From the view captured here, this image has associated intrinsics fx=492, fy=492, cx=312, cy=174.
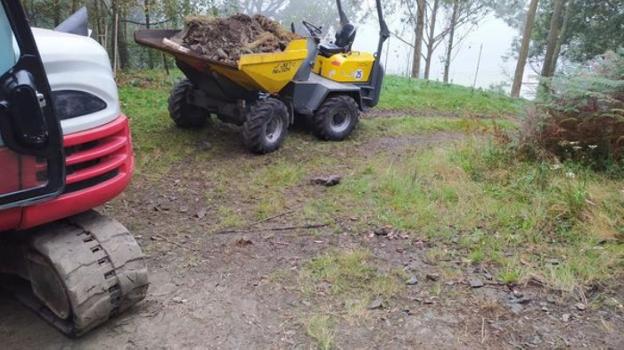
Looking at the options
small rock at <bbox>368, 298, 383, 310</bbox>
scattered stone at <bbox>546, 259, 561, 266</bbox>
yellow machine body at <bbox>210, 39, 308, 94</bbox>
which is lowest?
small rock at <bbox>368, 298, 383, 310</bbox>

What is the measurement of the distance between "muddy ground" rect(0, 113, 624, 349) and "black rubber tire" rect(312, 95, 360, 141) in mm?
2773

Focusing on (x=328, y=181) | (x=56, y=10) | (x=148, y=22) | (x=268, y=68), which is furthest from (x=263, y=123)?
(x=56, y=10)

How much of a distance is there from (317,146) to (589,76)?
10.1 feet

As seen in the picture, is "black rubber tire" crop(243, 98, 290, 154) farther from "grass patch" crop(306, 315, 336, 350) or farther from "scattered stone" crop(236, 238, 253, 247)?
"grass patch" crop(306, 315, 336, 350)

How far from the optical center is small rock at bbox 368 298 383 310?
2789 mm

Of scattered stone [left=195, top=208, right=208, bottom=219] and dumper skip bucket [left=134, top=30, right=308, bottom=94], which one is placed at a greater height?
dumper skip bucket [left=134, top=30, right=308, bottom=94]

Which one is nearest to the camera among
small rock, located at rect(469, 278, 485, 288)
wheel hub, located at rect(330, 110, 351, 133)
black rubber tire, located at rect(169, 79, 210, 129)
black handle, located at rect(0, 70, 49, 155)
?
black handle, located at rect(0, 70, 49, 155)

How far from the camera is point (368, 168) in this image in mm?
5273

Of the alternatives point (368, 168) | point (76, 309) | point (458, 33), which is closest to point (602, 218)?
point (368, 168)

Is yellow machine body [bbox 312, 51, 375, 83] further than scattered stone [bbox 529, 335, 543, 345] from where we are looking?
Yes

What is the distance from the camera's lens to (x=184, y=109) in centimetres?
610

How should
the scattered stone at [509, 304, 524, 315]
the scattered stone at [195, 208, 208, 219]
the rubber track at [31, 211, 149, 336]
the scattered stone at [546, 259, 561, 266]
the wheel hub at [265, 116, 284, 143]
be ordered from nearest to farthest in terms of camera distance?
the rubber track at [31, 211, 149, 336], the scattered stone at [509, 304, 524, 315], the scattered stone at [546, 259, 561, 266], the scattered stone at [195, 208, 208, 219], the wheel hub at [265, 116, 284, 143]

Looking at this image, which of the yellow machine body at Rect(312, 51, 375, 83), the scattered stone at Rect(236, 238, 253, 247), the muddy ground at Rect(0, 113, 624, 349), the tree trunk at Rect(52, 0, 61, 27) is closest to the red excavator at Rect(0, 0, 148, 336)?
the muddy ground at Rect(0, 113, 624, 349)

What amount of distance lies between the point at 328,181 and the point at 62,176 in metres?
2.90
